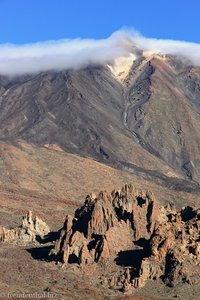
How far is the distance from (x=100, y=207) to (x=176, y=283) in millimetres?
28843

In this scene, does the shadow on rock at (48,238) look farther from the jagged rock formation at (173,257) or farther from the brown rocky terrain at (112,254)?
the jagged rock formation at (173,257)

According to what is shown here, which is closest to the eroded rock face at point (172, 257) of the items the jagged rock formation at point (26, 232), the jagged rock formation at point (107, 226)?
the jagged rock formation at point (107, 226)

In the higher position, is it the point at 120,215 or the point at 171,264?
the point at 120,215

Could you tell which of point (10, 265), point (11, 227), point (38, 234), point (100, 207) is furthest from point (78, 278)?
point (11, 227)

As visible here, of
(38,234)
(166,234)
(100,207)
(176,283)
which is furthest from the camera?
(38,234)

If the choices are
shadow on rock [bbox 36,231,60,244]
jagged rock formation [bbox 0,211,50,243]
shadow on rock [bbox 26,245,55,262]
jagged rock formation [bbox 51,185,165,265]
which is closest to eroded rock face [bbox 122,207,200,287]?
jagged rock formation [bbox 51,185,165,265]

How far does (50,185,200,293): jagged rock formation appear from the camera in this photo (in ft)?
367

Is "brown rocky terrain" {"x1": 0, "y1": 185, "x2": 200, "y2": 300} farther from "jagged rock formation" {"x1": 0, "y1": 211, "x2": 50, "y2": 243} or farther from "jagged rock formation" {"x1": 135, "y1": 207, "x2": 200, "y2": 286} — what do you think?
"jagged rock formation" {"x1": 0, "y1": 211, "x2": 50, "y2": 243}

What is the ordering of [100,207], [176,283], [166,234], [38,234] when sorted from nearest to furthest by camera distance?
[176,283]
[166,234]
[100,207]
[38,234]

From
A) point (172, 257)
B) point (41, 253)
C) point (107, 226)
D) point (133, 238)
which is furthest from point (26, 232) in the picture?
point (172, 257)

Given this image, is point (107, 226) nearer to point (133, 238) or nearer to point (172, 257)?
point (133, 238)

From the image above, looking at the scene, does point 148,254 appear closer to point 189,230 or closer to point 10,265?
point 189,230

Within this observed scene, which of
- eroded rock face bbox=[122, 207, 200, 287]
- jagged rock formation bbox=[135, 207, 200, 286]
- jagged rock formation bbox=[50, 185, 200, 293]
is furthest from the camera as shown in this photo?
jagged rock formation bbox=[50, 185, 200, 293]

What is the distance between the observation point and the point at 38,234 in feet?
496
